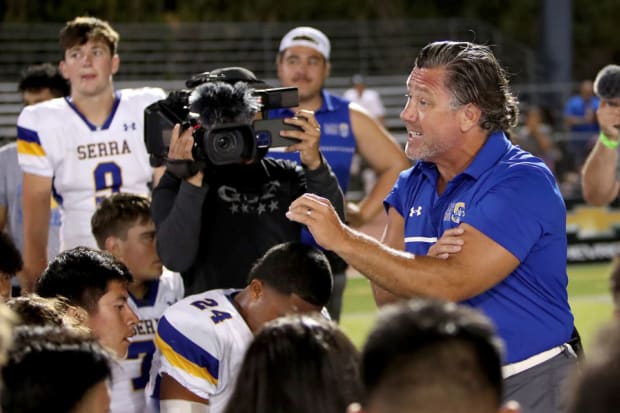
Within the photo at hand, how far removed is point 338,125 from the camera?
5.98 metres

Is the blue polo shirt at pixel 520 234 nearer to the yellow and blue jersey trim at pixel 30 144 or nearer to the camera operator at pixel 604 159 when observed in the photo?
the camera operator at pixel 604 159

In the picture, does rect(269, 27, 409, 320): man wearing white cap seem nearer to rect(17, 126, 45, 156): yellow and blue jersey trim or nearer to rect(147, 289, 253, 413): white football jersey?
rect(17, 126, 45, 156): yellow and blue jersey trim

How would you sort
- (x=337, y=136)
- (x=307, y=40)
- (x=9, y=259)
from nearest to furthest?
(x=9, y=259) < (x=337, y=136) < (x=307, y=40)

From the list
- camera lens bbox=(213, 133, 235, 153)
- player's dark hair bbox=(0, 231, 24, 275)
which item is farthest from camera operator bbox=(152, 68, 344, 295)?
Answer: player's dark hair bbox=(0, 231, 24, 275)

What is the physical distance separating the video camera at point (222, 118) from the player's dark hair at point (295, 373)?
1672 millimetres

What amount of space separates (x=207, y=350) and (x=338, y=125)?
248 cm

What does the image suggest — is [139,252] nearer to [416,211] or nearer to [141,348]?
[141,348]

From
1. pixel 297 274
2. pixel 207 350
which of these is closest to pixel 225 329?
pixel 207 350

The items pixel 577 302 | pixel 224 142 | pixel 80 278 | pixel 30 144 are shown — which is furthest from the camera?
pixel 577 302

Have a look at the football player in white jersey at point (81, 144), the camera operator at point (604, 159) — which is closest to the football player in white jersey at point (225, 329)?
the football player in white jersey at point (81, 144)

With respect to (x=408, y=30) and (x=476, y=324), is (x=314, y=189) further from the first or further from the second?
(x=408, y=30)

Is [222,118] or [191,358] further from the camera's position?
[222,118]

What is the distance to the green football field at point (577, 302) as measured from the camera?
32.0 ft

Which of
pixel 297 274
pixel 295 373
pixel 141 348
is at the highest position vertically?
pixel 295 373
